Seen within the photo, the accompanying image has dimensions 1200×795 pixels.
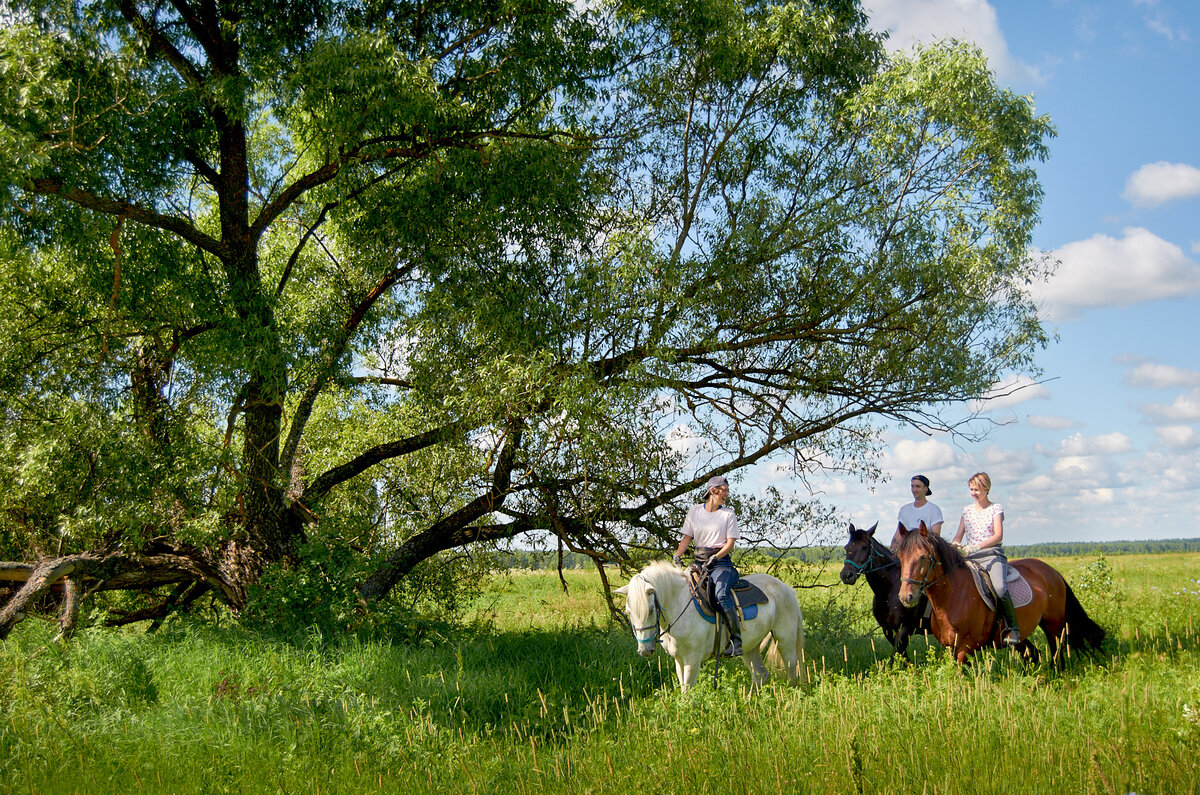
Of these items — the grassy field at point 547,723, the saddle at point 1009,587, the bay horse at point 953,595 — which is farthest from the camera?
the saddle at point 1009,587

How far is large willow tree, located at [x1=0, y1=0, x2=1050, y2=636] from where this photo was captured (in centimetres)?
1118

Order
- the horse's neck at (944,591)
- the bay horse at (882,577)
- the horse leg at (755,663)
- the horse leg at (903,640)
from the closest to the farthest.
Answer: the horse's neck at (944,591), the horse leg at (755,663), the horse leg at (903,640), the bay horse at (882,577)

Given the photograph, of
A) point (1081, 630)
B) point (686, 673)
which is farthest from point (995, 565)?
point (686, 673)

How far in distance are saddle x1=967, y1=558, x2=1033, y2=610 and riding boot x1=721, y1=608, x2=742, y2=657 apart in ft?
9.52

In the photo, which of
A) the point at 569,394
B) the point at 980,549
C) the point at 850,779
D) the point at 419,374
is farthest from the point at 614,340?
the point at 850,779

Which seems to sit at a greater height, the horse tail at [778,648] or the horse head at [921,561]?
the horse head at [921,561]

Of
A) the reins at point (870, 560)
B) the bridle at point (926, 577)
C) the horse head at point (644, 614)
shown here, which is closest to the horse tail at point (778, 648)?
the reins at point (870, 560)

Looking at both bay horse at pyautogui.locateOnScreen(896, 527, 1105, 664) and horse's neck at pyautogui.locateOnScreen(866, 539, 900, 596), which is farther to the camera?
horse's neck at pyautogui.locateOnScreen(866, 539, 900, 596)

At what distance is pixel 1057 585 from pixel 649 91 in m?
9.50

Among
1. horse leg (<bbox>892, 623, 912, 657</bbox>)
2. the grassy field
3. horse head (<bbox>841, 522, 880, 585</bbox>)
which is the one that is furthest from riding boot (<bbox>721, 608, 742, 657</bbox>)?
horse leg (<bbox>892, 623, 912, 657</bbox>)

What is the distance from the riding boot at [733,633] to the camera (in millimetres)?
9016

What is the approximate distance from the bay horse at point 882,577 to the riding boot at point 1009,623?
873 millimetres

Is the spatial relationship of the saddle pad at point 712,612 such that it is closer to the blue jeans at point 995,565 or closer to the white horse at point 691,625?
the white horse at point 691,625

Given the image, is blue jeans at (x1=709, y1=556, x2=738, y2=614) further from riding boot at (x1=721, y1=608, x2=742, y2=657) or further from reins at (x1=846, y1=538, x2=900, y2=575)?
reins at (x1=846, y1=538, x2=900, y2=575)
